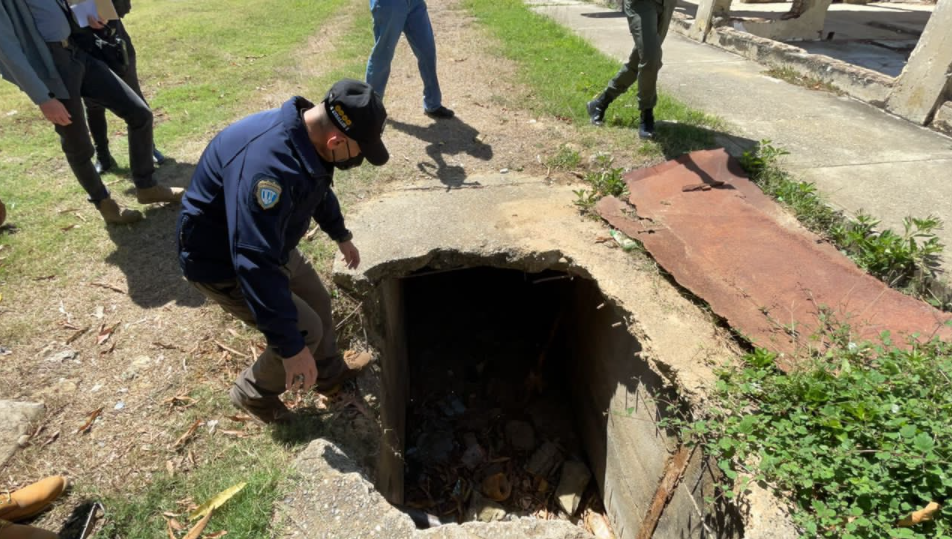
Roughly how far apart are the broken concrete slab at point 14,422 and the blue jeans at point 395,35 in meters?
3.46

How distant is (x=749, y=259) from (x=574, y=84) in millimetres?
3544

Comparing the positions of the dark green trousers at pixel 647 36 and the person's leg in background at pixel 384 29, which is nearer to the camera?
the dark green trousers at pixel 647 36

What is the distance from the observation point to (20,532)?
200cm

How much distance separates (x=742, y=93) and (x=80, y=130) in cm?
607

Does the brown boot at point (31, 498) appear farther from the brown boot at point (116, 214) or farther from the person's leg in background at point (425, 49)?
the person's leg in background at point (425, 49)

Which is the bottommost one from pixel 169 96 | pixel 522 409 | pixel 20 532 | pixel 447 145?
pixel 522 409

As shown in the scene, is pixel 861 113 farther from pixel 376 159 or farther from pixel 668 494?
pixel 376 159

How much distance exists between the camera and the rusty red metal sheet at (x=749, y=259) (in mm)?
2680

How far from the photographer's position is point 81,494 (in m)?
2.37

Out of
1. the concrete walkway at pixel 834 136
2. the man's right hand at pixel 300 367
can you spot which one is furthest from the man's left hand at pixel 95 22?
the concrete walkway at pixel 834 136

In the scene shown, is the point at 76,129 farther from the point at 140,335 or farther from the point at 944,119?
the point at 944,119

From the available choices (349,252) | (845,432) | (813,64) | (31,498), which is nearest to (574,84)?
(813,64)

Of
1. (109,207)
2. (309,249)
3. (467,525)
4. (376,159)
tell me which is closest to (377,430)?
(467,525)

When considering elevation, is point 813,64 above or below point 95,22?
below
